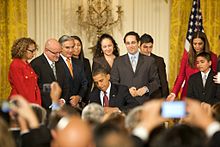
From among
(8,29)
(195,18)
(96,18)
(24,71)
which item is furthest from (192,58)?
(8,29)

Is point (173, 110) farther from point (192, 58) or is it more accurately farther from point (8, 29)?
point (8, 29)

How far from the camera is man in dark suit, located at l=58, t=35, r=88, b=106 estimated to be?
237 inches

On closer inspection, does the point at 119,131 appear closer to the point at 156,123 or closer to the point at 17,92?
the point at 156,123

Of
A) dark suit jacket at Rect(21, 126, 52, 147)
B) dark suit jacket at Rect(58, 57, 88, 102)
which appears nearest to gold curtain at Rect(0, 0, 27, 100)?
dark suit jacket at Rect(58, 57, 88, 102)

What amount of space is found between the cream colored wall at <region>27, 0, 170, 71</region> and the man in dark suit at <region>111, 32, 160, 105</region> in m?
2.49

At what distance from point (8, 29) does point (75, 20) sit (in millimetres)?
1082

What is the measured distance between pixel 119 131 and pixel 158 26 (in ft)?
21.2

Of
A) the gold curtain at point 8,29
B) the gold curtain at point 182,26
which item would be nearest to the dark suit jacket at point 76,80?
the gold curtain at point 8,29

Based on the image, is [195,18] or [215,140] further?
[195,18]

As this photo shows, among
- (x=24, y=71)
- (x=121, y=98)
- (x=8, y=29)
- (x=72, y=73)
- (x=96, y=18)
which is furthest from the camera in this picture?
(x=96, y=18)

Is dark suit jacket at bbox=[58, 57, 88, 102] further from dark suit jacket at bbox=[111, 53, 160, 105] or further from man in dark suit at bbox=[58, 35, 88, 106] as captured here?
dark suit jacket at bbox=[111, 53, 160, 105]

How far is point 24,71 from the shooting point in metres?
5.48

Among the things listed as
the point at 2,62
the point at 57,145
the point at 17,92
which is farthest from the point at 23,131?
the point at 2,62

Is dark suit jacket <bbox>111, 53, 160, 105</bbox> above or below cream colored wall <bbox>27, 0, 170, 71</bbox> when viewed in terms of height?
below
